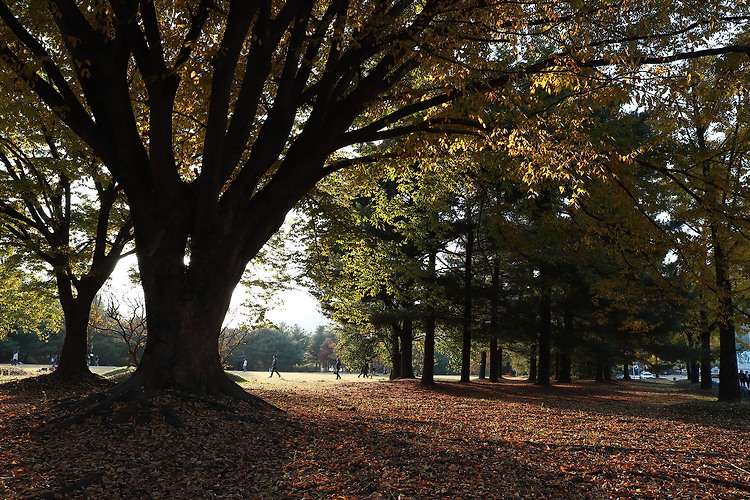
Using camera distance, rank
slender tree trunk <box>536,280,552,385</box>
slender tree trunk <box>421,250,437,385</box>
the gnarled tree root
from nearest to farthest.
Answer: the gnarled tree root, slender tree trunk <box>421,250,437,385</box>, slender tree trunk <box>536,280,552,385</box>

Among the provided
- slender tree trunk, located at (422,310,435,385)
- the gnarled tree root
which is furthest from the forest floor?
slender tree trunk, located at (422,310,435,385)

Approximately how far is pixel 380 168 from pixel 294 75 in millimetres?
3470

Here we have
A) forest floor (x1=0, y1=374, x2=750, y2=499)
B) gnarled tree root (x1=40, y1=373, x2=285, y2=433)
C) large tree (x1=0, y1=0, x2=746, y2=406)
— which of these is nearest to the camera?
forest floor (x1=0, y1=374, x2=750, y2=499)

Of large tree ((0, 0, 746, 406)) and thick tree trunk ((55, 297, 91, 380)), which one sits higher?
large tree ((0, 0, 746, 406))

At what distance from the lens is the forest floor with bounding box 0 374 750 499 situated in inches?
162

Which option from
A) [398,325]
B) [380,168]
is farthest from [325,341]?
[380,168]

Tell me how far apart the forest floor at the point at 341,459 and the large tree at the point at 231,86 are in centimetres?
123

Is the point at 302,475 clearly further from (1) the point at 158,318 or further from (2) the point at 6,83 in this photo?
(2) the point at 6,83

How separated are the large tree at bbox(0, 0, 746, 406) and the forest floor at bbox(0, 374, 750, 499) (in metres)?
1.23

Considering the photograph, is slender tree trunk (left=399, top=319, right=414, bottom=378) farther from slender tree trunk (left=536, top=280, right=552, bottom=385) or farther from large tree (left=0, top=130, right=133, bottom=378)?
large tree (left=0, top=130, right=133, bottom=378)

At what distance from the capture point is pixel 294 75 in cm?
706

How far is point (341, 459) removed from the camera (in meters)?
5.06

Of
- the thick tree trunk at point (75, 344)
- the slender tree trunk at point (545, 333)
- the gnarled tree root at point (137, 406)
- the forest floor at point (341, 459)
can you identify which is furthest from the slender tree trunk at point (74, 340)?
the slender tree trunk at point (545, 333)

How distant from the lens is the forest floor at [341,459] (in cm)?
412
